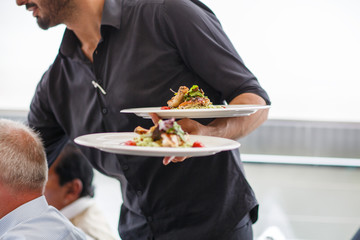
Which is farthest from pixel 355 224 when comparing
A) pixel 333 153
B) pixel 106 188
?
pixel 106 188

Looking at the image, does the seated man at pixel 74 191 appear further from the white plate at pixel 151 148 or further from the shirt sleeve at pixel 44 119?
the white plate at pixel 151 148

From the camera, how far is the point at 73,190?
10.1 ft

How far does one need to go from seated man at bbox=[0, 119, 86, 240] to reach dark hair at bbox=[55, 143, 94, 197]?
1.57 metres

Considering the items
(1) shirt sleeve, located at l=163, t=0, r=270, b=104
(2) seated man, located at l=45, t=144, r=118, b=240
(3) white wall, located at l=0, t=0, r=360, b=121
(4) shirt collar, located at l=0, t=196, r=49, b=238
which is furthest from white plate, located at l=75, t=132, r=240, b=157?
(3) white wall, located at l=0, t=0, r=360, b=121

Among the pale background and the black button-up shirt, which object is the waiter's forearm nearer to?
the black button-up shirt

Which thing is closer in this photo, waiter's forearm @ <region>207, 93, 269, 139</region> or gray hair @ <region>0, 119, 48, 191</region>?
waiter's forearm @ <region>207, 93, 269, 139</region>

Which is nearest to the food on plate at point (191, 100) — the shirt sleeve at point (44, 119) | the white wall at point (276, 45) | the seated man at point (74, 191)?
the shirt sleeve at point (44, 119)

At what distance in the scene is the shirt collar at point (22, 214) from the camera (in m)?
1.48

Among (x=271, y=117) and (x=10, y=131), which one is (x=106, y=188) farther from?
(x=10, y=131)

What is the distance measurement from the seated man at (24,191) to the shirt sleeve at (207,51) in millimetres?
608

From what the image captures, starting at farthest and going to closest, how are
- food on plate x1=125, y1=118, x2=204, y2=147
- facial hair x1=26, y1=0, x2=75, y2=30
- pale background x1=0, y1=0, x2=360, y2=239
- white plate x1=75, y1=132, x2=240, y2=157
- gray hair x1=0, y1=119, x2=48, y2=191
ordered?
pale background x1=0, y1=0, x2=360, y2=239
facial hair x1=26, y1=0, x2=75, y2=30
gray hair x1=0, y1=119, x2=48, y2=191
food on plate x1=125, y1=118, x2=204, y2=147
white plate x1=75, y1=132, x2=240, y2=157

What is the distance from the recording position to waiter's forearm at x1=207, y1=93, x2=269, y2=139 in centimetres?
133

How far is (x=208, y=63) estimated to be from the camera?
150cm

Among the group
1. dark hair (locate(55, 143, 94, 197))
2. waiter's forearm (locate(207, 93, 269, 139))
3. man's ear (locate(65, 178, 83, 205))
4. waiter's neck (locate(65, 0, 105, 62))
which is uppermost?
waiter's neck (locate(65, 0, 105, 62))
